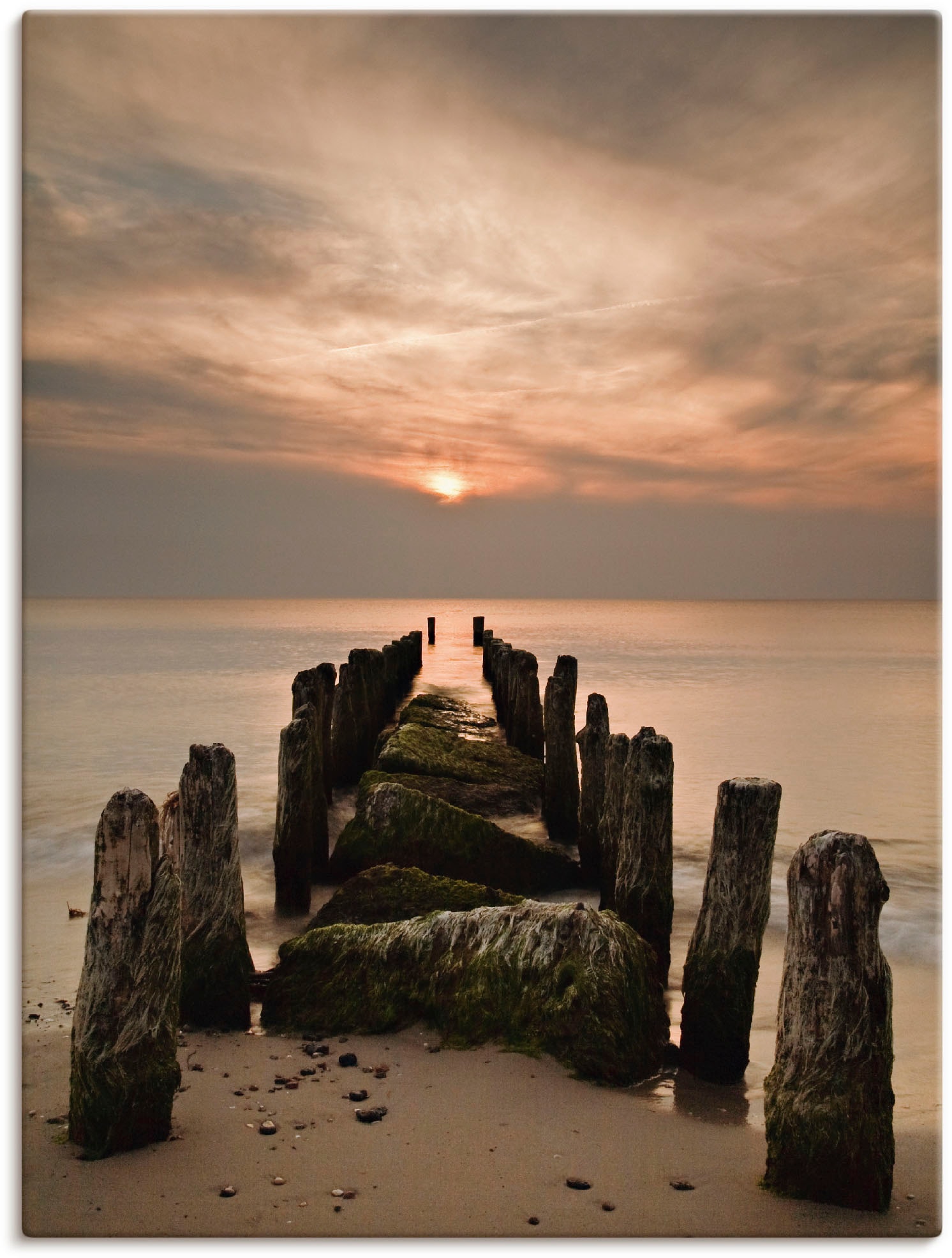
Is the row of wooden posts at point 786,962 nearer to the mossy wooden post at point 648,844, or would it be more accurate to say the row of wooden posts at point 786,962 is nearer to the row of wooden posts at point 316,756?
the mossy wooden post at point 648,844

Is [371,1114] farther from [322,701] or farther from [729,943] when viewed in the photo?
[322,701]

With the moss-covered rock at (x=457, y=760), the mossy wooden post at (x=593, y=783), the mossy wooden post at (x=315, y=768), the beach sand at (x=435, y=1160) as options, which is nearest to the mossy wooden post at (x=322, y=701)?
the mossy wooden post at (x=315, y=768)

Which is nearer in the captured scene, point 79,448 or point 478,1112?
point 478,1112

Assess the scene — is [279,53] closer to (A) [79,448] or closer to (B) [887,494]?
(A) [79,448]

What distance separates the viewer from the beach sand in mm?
2947

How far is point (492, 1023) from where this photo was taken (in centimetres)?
400

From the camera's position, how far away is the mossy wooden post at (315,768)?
21.5 feet

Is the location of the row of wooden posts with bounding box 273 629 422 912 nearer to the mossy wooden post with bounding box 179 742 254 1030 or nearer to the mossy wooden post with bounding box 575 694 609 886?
the mossy wooden post with bounding box 179 742 254 1030

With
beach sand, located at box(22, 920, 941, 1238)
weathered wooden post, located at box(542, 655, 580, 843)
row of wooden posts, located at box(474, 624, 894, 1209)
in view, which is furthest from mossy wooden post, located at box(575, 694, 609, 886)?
beach sand, located at box(22, 920, 941, 1238)

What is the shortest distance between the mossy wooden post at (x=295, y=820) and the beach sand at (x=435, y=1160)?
2409 millimetres

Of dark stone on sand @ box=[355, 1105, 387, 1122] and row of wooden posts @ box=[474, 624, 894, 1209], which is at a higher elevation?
row of wooden posts @ box=[474, 624, 894, 1209]

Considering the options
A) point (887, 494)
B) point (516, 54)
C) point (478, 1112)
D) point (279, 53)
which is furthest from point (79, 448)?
point (887, 494)

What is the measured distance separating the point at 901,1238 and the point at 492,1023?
5.28 feet

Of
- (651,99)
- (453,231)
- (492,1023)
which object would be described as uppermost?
(651,99)
